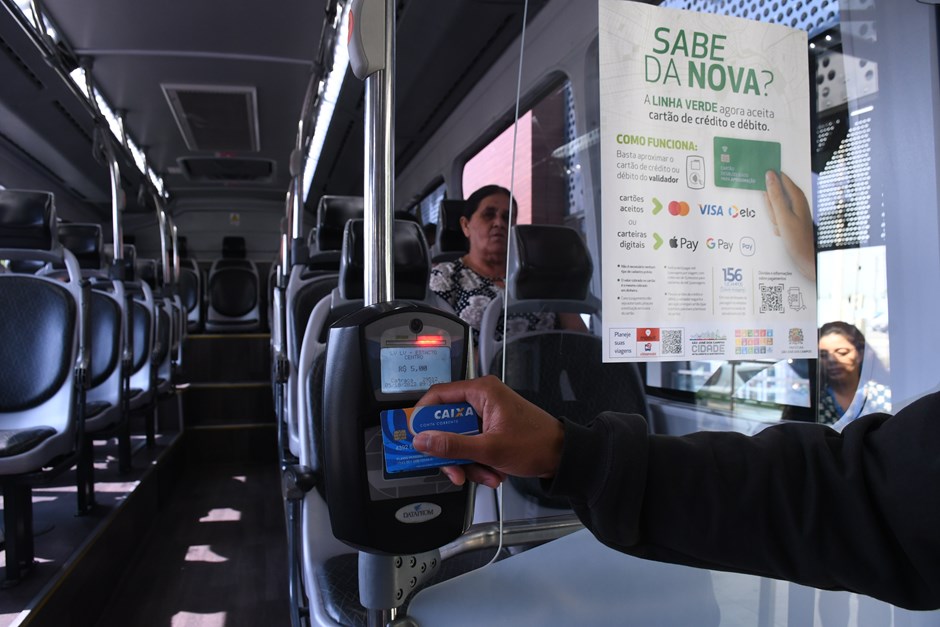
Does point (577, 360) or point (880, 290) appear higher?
point (880, 290)

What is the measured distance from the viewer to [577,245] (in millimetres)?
978

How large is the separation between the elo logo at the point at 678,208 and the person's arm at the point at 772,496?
345mm

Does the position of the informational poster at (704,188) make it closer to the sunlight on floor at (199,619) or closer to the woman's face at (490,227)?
the woman's face at (490,227)

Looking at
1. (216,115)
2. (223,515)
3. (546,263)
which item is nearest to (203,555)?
(223,515)

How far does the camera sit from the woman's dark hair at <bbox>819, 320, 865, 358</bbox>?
1.02m

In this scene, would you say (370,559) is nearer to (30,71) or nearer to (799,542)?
(799,542)

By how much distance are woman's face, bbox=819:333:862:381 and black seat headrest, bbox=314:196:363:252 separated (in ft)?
7.48

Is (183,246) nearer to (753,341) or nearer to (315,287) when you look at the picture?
(315,287)

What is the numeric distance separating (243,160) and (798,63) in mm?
8253

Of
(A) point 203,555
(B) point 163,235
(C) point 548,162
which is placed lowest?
(A) point 203,555

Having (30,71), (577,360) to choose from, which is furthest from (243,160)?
(577,360)

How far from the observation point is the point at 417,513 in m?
0.59

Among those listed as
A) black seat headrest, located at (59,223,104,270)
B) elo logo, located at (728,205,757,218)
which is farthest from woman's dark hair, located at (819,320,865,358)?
black seat headrest, located at (59,223,104,270)

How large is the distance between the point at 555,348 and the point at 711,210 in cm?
32
